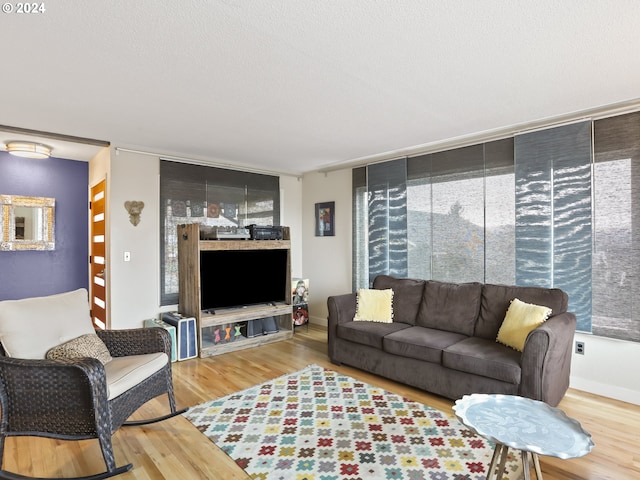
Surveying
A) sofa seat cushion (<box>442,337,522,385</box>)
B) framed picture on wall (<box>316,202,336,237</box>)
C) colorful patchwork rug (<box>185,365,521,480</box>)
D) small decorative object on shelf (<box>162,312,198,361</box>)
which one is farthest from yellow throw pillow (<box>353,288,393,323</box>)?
small decorative object on shelf (<box>162,312,198,361</box>)

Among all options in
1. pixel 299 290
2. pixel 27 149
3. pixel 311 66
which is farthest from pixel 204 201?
pixel 311 66

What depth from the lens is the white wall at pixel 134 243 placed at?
13.7 feet

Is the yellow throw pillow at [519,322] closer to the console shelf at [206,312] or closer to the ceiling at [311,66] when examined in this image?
the ceiling at [311,66]

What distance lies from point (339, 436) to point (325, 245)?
3.35m

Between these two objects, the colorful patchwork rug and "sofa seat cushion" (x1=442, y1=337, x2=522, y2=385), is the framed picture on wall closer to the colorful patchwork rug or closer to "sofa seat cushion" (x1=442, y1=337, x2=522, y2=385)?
the colorful patchwork rug

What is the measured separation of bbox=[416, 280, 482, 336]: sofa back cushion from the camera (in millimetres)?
3555

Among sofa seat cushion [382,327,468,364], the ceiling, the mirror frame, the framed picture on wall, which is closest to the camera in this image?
the ceiling

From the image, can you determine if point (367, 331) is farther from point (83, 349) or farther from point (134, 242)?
point (134, 242)

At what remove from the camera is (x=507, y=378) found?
2.72 metres

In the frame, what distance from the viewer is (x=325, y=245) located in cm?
562

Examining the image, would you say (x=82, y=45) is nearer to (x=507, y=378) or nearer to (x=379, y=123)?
(x=379, y=123)

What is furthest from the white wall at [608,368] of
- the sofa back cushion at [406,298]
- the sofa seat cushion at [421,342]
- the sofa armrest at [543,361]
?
the sofa back cushion at [406,298]

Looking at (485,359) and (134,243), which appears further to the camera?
(134,243)

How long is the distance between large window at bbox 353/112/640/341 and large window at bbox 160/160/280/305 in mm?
2263
